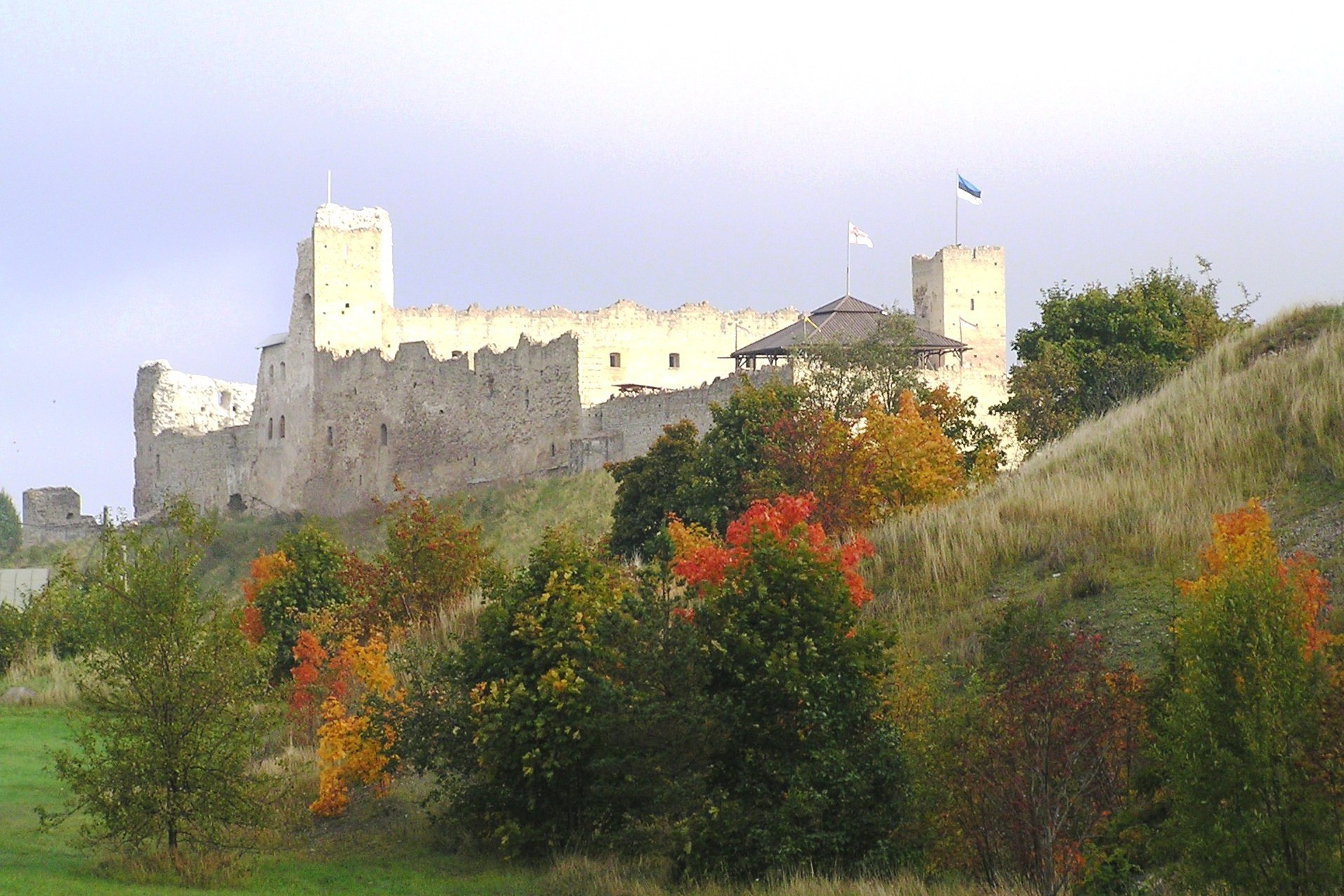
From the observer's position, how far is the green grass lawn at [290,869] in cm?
1348

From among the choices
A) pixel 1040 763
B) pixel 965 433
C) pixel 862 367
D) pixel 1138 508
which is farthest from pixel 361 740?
pixel 862 367

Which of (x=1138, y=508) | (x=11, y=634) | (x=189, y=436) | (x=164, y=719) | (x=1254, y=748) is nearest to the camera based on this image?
(x=1254, y=748)

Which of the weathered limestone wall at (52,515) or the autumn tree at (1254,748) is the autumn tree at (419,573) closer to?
the autumn tree at (1254,748)

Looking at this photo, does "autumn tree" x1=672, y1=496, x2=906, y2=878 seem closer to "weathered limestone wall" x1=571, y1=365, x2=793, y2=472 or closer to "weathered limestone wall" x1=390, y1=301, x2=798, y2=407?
"weathered limestone wall" x1=571, y1=365, x2=793, y2=472

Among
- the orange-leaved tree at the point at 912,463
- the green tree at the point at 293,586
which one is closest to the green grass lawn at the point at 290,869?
the green tree at the point at 293,586

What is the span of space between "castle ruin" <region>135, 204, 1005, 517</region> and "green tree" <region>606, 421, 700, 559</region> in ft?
43.3

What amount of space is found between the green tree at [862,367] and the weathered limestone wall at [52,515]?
31.1m

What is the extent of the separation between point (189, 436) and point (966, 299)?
24.9 meters

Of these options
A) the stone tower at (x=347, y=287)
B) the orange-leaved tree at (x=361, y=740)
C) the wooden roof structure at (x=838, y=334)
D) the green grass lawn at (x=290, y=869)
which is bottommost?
the green grass lawn at (x=290, y=869)

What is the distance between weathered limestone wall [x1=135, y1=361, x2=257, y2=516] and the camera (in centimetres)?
5769

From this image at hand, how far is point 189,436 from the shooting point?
2331 inches

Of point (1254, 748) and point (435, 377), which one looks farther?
point (435, 377)

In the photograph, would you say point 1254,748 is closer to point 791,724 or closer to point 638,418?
point 791,724

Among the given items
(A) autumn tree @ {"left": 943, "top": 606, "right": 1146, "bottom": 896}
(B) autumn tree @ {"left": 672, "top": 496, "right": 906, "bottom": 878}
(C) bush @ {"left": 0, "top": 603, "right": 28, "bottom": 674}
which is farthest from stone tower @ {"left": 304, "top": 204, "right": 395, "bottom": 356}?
(A) autumn tree @ {"left": 943, "top": 606, "right": 1146, "bottom": 896}
